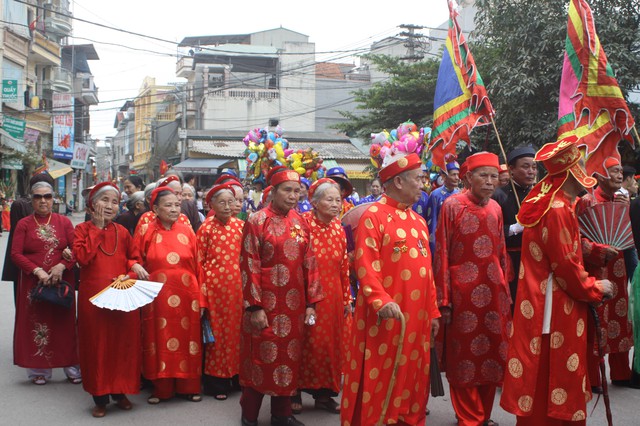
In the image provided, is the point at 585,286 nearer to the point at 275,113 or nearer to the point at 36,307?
the point at 36,307

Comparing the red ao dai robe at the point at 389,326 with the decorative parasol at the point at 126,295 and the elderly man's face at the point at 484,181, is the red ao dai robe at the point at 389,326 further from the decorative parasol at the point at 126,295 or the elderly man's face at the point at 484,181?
the decorative parasol at the point at 126,295

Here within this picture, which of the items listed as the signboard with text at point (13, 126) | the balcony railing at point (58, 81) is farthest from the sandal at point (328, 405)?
the balcony railing at point (58, 81)

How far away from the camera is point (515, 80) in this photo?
46.5ft

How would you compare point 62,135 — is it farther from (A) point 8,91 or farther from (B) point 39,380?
(B) point 39,380

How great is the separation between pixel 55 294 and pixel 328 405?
2587mm

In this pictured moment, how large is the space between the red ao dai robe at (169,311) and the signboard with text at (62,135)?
38.4 metres

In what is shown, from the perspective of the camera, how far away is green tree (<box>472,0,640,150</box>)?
13.5 metres

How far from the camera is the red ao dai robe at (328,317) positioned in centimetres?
572

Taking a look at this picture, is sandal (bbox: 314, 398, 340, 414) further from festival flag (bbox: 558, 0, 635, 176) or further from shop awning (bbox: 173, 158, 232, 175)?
shop awning (bbox: 173, 158, 232, 175)

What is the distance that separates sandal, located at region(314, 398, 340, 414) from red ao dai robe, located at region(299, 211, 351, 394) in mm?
127

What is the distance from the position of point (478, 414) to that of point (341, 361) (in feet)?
4.10

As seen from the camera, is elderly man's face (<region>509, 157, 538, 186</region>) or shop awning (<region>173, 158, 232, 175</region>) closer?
elderly man's face (<region>509, 157, 538, 186</region>)

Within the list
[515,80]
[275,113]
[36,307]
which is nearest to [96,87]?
[275,113]

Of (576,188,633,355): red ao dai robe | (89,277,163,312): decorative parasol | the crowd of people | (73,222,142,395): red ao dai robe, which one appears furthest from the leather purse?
(576,188,633,355): red ao dai robe
